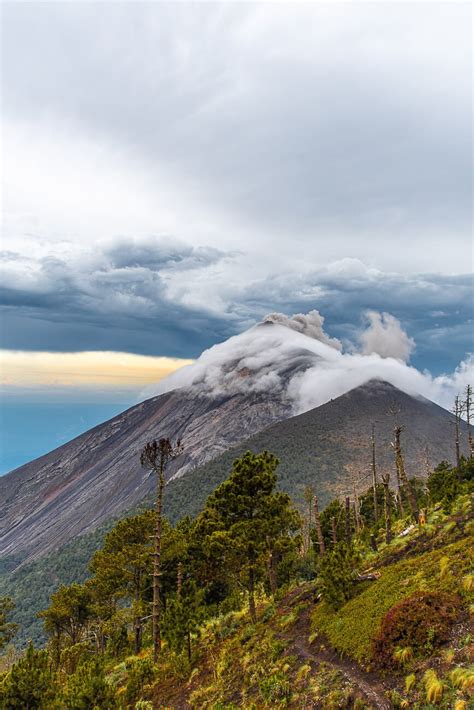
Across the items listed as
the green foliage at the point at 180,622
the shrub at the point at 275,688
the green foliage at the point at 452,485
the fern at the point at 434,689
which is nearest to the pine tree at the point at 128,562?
the green foliage at the point at 180,622

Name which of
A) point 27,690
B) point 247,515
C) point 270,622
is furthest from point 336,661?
point 27,690

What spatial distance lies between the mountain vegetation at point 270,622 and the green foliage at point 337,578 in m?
0.05

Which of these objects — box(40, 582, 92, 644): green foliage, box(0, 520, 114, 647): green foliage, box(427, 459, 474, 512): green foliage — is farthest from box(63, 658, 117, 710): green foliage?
box(0, 520, 114, 647): green foliage

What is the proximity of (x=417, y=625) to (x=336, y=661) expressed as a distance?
13.4ft

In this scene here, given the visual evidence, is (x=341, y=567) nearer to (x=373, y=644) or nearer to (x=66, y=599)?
(x=373, y=644)

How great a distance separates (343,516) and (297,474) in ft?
411

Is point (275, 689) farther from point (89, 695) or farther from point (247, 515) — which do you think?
point (247, 515)

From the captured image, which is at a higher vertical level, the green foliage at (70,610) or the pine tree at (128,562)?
the pine tree at (128,562)

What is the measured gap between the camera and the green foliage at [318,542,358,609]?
72.6ft

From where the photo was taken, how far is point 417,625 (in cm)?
1536

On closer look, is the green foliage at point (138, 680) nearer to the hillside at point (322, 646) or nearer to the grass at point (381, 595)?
the hillside at point (322, 646)

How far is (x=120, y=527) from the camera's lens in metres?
36.6

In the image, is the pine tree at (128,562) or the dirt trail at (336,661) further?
the pine tree at (128,562)

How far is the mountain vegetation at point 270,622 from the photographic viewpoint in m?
14.9
